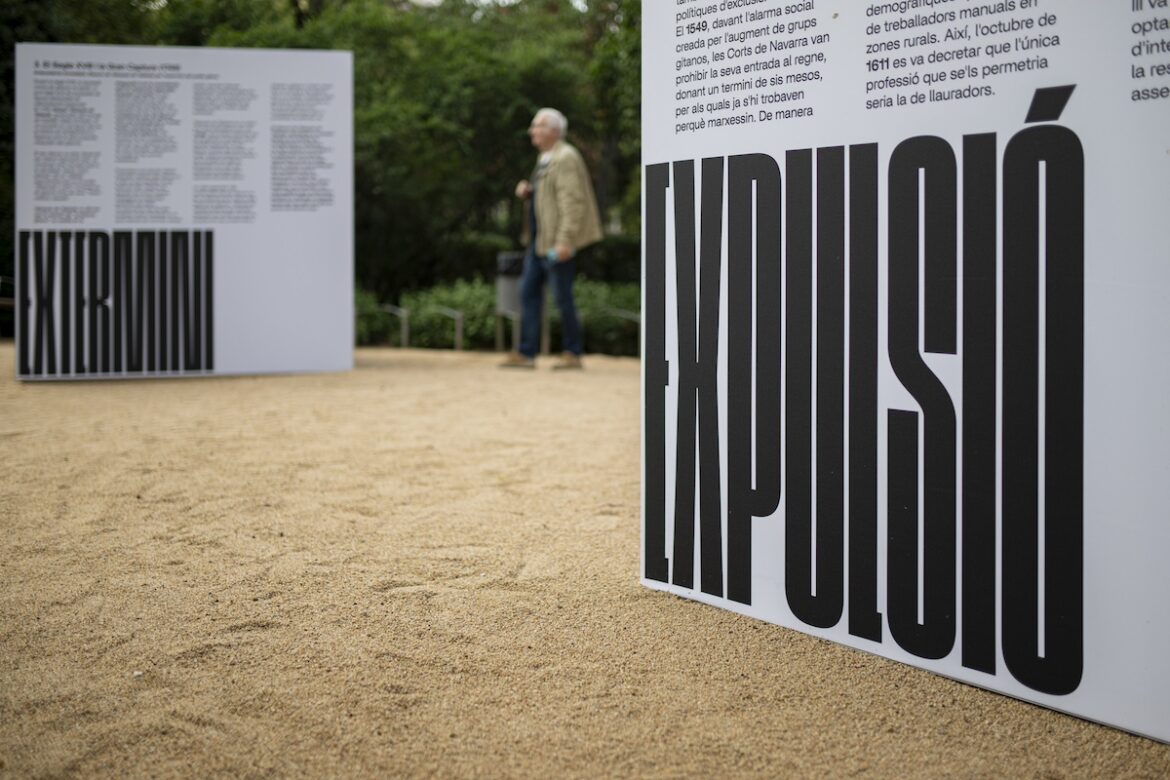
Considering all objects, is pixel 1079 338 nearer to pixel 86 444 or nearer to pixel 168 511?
pixel 168 511

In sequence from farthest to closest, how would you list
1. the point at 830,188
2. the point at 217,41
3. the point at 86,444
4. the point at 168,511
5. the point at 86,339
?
the point at 217,41 < the point at 86,339 < the point at 86,444 < the point at 168,511 < the point at 830,188

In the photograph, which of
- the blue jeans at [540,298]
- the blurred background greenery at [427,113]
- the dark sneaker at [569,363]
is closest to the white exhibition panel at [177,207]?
the blue jeans at [540,298]

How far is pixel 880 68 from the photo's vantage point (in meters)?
3.04

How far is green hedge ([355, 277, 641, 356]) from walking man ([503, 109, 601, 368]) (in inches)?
127

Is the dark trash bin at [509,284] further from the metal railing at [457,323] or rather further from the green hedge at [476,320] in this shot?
the green hedge at [476,320]

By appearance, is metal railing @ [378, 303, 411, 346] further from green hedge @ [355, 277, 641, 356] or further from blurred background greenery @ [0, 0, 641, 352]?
blurred background greenery @ [0, 0, 641, 352]

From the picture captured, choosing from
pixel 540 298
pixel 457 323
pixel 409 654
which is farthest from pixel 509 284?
pixel 409 654

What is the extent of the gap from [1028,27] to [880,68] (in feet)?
1.32

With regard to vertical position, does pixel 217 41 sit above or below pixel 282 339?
above

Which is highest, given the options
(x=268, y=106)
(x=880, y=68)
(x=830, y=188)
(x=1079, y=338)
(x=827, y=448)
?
(x=268, y=106)

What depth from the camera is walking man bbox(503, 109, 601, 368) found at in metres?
10.8

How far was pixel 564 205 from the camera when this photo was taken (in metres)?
10.8

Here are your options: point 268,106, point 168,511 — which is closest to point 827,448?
point 168,511

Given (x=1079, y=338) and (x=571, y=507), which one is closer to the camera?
(x=1079, y=338)
